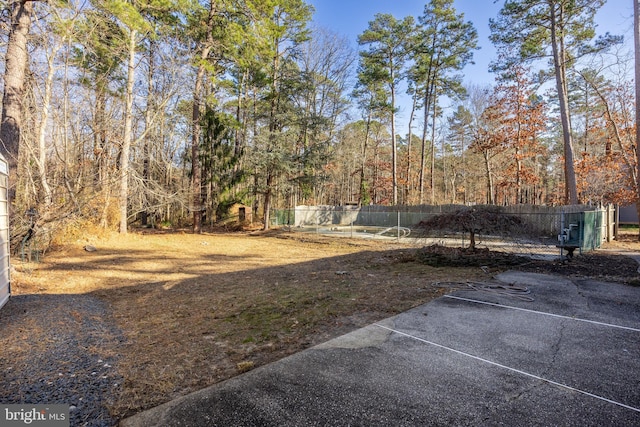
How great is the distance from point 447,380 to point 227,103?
25.8 meters

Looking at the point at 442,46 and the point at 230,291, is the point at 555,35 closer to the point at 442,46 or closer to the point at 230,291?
the point at 442,46

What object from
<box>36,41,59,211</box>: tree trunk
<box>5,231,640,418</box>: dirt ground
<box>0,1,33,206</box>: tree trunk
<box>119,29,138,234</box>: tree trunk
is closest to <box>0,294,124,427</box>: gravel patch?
<box>5,231,640,418</box>: dirt ground

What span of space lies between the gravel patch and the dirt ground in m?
0.13

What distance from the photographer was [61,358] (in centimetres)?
274

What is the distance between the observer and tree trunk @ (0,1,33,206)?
6449 millimetres

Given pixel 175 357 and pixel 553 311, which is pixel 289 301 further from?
pixel 553 311

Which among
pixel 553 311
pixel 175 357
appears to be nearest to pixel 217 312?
pixel 175 357

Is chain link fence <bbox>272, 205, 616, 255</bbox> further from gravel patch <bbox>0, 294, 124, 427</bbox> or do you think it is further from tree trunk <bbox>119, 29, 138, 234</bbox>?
tree trunk <bbox>119, 29, 138, 234</bbox>

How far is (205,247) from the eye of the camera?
11727 mm

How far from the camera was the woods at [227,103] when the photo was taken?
7.37 m

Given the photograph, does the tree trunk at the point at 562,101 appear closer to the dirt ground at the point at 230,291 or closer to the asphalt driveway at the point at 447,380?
the dirt ground at the point at 230,291

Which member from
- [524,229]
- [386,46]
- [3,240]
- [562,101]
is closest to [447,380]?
[3,240]

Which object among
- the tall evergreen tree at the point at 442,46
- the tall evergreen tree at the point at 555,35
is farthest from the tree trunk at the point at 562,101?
the tall evergreen tree at the point at 442,46

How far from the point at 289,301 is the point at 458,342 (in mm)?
2521
